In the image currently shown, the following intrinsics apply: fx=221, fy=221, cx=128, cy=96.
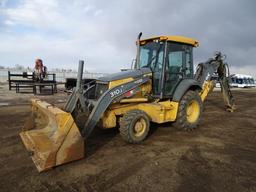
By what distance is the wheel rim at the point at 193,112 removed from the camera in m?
6.39

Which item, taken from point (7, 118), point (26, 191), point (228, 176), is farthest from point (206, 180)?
point (7, 118)

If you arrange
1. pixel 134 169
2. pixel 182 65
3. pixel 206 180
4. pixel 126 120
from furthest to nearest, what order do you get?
pixel 182 65 → pixel 126 120 → pixel 134 169 → pixel 206 180

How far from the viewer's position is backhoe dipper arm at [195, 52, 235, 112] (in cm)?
757

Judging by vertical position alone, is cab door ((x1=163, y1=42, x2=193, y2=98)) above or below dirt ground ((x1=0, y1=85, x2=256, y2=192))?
above

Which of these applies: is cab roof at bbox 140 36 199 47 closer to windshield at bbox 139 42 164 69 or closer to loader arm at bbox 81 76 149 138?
windshield at bbox 139 42 164 69

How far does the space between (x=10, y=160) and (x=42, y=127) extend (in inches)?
39.0

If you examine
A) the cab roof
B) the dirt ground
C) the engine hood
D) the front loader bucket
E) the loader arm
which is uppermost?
the cab roof

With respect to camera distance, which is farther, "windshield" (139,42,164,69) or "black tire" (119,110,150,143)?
"windshield" (139,42,164,69)

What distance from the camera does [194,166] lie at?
12.9ft

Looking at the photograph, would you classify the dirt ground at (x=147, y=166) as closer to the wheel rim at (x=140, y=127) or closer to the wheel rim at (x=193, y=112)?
the wheel rim at (x=140, y=127)

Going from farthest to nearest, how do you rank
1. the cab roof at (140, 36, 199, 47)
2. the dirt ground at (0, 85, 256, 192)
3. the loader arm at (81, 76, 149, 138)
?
the cab roof at (140, 36, 199, 47) < the loader arm at (81, 76, 149, 138) < the dirt ground at (0, 85, 256, 192)

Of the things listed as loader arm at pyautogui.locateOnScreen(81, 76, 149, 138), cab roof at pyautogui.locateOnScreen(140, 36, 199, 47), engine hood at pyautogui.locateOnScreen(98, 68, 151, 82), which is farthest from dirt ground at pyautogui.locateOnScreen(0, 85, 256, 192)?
cab roof at pyautogui.locateOnScreen(140, 36, 199, 47)

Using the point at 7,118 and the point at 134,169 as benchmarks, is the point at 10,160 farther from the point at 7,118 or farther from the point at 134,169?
the point at 7,118

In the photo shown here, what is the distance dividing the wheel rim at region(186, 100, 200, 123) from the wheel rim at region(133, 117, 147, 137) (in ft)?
6.44
